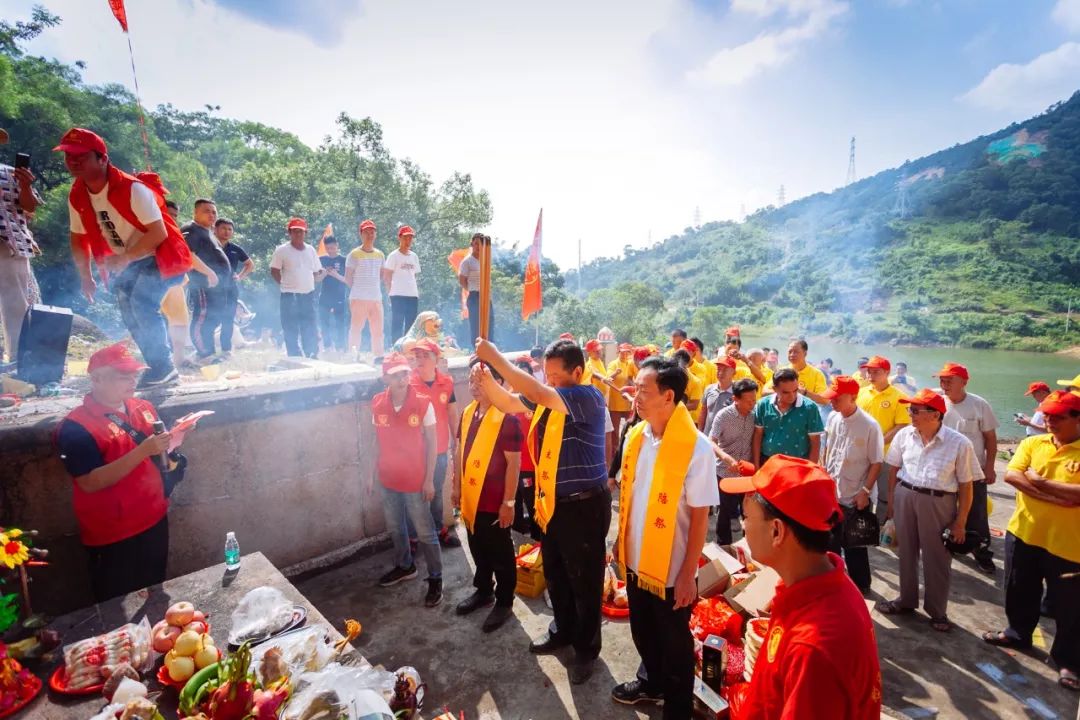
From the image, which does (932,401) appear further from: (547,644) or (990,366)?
(990,366)

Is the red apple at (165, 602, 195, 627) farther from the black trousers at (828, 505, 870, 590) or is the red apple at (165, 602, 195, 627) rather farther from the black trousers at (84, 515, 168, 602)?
the black trousers at (828, 505, 870, 590)

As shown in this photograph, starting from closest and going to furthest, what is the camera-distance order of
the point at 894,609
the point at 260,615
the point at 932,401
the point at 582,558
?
1. the point at 260,615
2. the point at 582,558
3. the point at 932,401
4. the point at 894,609

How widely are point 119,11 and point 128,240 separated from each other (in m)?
2.85

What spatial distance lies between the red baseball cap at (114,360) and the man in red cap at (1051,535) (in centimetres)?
619

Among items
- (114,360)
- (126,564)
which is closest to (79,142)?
(114,360)

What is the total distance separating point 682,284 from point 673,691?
93572 mm

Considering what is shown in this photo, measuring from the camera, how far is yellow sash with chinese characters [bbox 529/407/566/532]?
338 cm

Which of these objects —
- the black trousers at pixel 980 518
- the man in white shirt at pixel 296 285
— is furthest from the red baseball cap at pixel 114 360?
the black trousers at pixel 980 518

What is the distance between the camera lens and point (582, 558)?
11.1 ft

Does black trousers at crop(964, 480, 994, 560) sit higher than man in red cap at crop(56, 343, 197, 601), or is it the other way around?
man in red cap at crop(56, 343, 197, 601)

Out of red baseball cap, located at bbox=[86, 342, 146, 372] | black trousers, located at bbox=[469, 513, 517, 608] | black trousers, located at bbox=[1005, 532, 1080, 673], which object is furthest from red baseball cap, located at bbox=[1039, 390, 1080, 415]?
red baseball cap, located at bbox=[86, 342, 146, 372]

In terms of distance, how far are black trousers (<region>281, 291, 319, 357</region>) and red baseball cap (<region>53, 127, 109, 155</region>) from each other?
145 inches

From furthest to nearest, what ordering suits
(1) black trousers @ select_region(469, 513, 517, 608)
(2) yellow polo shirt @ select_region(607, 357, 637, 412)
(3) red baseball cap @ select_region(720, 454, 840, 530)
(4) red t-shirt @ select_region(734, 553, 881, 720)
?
(2) yellow polo shirt @ select_region(607, 357, 637, 412) < (1) black trousers @ select_region(469, 513, 517, 608) < (3) red baseball cap @ select_region(720, 454, 840, 530) < (4) red t-shirt @ select_region(734, 553, 881, 720)

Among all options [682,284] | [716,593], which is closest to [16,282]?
[716,593]
